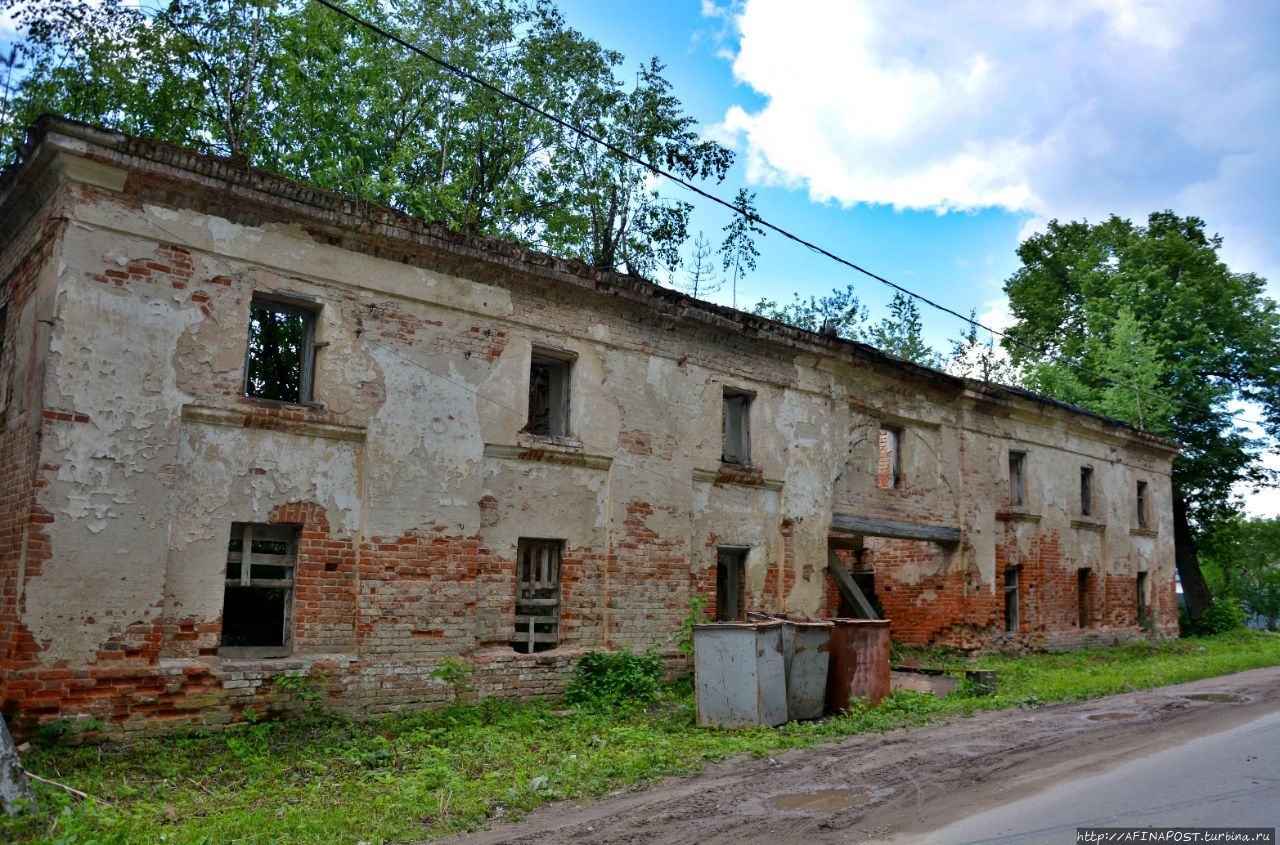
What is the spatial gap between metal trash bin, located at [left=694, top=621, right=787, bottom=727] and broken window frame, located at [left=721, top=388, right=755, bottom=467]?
4.17 metres

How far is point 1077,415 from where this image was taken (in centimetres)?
2083

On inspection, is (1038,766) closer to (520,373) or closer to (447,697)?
(447,697)

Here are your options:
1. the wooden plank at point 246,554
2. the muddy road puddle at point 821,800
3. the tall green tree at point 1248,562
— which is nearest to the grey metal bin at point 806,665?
the muddy road puddle at point 821,800

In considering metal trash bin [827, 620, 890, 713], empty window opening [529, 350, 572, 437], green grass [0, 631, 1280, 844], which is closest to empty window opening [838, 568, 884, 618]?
green grass [0, 631, 1280, 844]

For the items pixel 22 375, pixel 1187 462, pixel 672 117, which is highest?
pixel 672 117

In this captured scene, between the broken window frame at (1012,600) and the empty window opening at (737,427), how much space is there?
8184 mm

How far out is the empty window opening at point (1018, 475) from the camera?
1962cm

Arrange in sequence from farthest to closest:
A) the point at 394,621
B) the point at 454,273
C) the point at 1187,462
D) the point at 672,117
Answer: the point at 1187,462 → the point at 672,117 → the point at 454,273 → the point at 394,621

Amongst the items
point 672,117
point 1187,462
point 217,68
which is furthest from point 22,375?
point 1187,462

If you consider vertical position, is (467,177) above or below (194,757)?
above

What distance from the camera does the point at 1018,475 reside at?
1981cm

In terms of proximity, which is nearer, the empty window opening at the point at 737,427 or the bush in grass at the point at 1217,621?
the empty window opening at the point at 737,427

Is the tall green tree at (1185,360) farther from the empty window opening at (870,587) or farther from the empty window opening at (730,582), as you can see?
the empty window opening at (730,582)

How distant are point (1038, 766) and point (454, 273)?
7.93 metres
